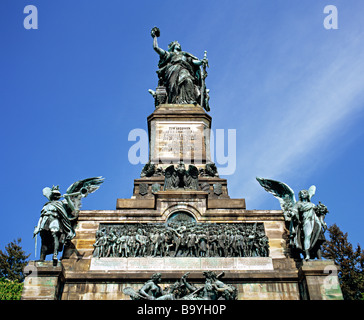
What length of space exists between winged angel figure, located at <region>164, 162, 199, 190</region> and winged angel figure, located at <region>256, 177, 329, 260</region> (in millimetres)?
3612

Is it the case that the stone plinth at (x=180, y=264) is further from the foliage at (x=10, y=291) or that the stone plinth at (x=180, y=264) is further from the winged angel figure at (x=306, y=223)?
the foliage at (x=10, y=291)

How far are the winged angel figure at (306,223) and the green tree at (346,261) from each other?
438 inches

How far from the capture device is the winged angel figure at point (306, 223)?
46.1 ft

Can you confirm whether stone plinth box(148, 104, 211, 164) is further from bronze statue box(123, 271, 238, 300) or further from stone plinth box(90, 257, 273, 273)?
bronze statue box(123, 271, 238, 300)

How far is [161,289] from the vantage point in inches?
507

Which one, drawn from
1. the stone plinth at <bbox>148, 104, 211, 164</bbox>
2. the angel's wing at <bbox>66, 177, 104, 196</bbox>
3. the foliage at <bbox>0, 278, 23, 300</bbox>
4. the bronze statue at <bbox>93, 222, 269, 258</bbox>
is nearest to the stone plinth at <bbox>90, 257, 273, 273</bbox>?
the bronze statue at <bbox>93, 222, 269, 258</bbox>

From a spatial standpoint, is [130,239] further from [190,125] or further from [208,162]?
[190,125]

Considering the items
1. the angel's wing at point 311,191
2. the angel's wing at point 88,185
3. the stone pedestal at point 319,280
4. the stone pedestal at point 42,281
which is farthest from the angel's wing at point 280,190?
the stone pedestal at point 42,281

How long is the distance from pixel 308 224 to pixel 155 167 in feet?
24.0

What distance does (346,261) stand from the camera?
27391 mm

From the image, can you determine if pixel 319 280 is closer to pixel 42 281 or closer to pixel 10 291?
pixel 42 281

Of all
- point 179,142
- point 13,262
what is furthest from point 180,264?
point 13,262
